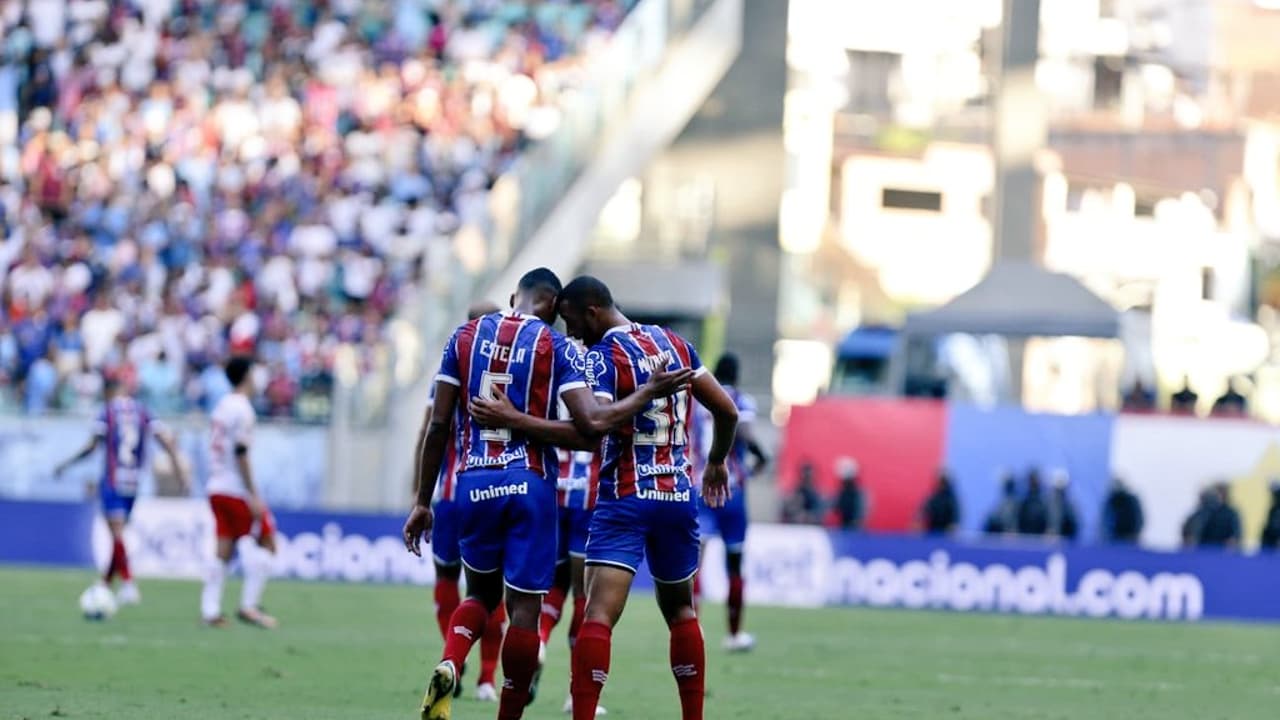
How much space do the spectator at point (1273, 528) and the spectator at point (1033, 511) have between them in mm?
2649

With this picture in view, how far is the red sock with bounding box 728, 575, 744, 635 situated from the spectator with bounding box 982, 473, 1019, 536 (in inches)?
416

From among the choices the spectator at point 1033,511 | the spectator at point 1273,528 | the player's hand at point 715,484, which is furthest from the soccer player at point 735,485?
the spectator at point 1273,528

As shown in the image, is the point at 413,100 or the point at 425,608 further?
the point at 413,100

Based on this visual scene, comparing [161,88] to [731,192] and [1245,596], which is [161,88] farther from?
[1245,596]

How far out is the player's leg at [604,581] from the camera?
36.7 ft

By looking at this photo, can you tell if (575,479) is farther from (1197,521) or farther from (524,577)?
(1197,521)

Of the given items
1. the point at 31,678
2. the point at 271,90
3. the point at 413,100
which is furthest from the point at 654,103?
the point at 31,678

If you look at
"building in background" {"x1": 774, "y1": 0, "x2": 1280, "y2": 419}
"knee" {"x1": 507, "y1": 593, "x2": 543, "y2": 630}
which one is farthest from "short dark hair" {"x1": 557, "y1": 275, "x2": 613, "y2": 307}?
"building in background" {"x1": 774, "y1": 0, "x2": 1280, "y2": 419}

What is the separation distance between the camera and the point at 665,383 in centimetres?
1110

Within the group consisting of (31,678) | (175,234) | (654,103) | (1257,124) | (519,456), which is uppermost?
(1257,124)

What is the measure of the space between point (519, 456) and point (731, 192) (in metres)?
28.7

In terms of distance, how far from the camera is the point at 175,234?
35312mm

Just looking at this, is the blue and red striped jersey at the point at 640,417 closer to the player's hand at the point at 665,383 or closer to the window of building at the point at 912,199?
the player's hand at the point at 665,383

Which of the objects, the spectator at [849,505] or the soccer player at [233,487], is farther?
the spectator at [849,505]
